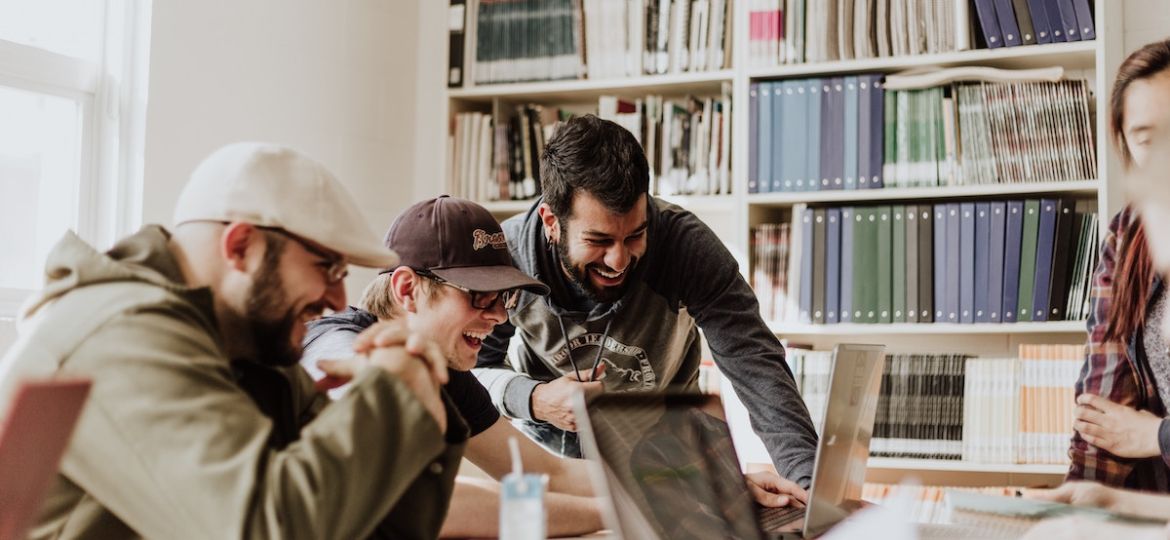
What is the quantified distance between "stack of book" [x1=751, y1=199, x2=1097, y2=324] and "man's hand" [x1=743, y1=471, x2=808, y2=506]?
156cm

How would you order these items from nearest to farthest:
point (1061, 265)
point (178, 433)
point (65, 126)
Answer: point (178, 433)
point (65, 126)
point (1061, 265)

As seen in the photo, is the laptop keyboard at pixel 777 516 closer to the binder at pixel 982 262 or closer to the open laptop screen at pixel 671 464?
the open laptop screen at pixel 671 464

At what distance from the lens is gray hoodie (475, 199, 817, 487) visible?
2.18m

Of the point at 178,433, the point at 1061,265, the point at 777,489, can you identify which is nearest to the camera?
the point at 178,433

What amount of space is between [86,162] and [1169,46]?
240 centimetres

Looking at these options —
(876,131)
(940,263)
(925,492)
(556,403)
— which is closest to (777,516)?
(556,403)

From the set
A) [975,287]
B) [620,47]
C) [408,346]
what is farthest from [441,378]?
[620,47]

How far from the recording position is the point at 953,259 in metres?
3.13

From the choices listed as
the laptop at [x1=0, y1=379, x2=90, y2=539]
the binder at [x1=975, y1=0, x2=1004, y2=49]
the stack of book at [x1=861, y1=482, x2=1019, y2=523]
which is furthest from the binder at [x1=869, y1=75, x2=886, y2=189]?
the laptop at [x1=0, y1=379, x2=90, y2=539]

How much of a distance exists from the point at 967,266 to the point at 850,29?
0.77 metres

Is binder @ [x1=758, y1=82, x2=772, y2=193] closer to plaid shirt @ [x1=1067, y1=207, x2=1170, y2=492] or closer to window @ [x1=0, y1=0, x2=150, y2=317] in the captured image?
plaid shirt @ [x1=1067, y1=207, x2=1170, y2=492]

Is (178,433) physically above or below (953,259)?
below

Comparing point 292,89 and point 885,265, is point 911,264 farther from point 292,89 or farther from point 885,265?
point 292,89

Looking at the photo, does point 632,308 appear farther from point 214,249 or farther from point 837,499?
point 214,249
